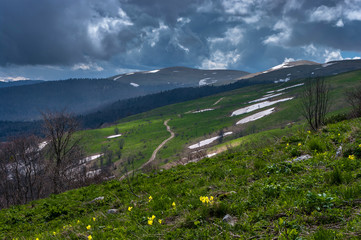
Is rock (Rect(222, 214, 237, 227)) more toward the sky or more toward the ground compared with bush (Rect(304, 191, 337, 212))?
more toward the ground

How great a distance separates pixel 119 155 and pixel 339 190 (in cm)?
17829

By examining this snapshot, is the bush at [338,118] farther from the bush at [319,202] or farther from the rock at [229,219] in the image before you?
the rock at [229,219]

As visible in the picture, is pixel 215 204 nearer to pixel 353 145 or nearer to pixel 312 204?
pixel 312 204

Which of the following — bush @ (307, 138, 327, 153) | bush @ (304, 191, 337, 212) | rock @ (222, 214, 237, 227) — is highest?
bush @ (307, 138, 327, 153)

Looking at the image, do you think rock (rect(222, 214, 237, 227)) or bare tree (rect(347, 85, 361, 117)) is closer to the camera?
rock (rect(222, 214, 237, 227))

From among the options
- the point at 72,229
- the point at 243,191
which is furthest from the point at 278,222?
the point at 72,229

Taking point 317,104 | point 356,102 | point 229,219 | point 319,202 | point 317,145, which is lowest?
Answer: point 356,102

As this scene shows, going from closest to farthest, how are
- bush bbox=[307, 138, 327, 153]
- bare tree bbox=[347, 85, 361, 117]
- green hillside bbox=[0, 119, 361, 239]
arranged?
green hillside bbox=[0, 119, 361, 239], bush bbox=[307, 138, 327, 153], bare tree bbox=[347, 85, 361, 117]

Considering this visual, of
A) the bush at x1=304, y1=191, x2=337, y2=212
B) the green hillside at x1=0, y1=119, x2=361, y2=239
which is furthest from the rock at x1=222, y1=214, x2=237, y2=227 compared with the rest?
the bush at x1=304, y1=191, x2=337, y2=212

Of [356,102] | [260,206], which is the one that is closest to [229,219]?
[260,206]

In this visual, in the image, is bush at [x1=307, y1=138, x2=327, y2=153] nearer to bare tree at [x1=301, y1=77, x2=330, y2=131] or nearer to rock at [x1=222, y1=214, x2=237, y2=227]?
rock at [x1=222, y1=214, x2=237, y2=227]

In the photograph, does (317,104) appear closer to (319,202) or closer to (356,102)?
(319,202)

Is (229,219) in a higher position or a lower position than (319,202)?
lower

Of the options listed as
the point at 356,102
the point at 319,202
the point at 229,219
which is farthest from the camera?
the point at 356,102
